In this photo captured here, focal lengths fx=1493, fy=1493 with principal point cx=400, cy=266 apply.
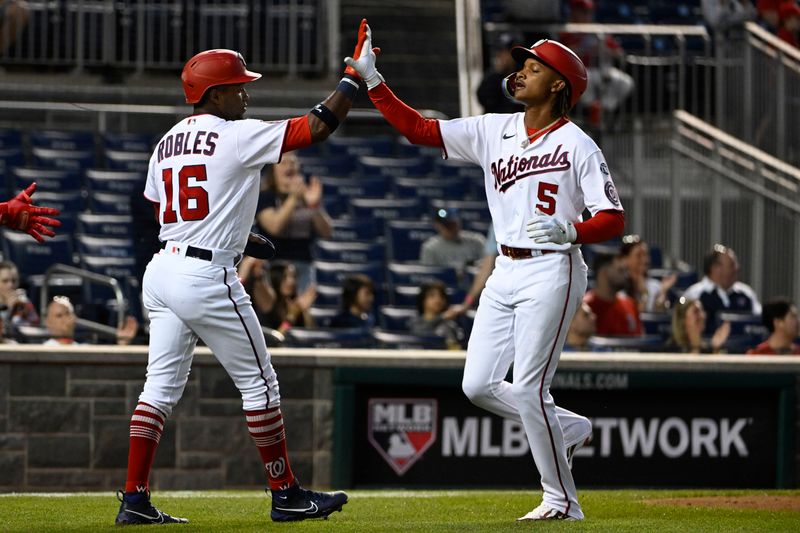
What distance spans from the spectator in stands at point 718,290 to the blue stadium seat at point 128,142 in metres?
5.42

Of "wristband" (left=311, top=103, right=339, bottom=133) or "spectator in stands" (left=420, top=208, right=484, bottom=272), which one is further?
"spectator in stands" (left=420, top=208, right=484, bottom=272)

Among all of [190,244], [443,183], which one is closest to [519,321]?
[190,244]

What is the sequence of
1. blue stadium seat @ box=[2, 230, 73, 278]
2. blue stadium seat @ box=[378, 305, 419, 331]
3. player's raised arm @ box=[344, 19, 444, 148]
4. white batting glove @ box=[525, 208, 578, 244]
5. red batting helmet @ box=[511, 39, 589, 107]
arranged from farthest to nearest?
blue stadium seat @ box=[2, 230, 73, 278]
blue stadium seat @ box=[378, 305, 419, 331]
player's raised arm @ box=[344, 19, 444, 148]
red batting helmet @ box=[511, 39, 589, 107]
white batting glove @ box=[525, 208, 578, 244]

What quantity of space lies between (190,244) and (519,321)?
1339 mm

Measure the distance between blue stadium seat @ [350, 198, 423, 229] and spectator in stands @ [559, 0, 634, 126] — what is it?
2139 millimetres

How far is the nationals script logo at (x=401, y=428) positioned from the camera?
8766 mm

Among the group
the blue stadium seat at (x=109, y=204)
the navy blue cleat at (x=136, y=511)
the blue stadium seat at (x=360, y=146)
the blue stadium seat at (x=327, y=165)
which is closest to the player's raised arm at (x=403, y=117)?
the navy blue cleat at (x=136, y=511)

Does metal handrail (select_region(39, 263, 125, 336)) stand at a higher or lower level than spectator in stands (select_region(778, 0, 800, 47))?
lower

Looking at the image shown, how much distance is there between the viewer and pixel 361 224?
12.6m

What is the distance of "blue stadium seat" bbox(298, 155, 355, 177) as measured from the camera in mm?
13727

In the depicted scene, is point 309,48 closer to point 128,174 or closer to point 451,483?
point 128,174

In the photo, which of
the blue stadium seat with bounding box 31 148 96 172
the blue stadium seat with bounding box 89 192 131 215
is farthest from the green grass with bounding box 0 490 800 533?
the blue stadium seat with bounding box 31 148 96 172

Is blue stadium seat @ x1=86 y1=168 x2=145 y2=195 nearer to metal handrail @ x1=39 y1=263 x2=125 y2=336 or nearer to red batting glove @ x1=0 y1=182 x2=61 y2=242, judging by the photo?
metal handrail @ x1=39 y1=263 x2=125 y2=336

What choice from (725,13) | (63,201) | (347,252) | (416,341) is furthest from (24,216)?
(725,13)
